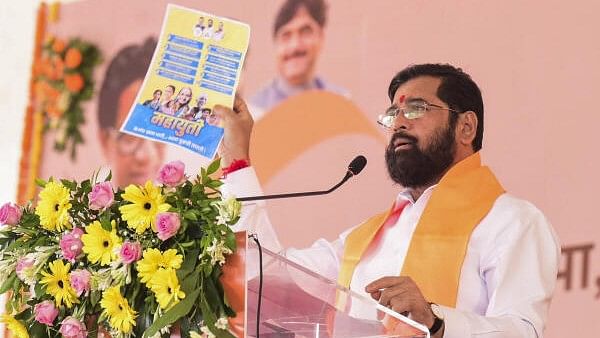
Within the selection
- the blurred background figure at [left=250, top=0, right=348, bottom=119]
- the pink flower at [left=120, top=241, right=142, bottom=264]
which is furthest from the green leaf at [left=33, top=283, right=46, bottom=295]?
the blurred background figure at [left=250, top=0, right=348, bottom=119]

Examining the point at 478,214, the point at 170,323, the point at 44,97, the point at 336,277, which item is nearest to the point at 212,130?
the point at 336,277

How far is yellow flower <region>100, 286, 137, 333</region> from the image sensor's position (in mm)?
1906

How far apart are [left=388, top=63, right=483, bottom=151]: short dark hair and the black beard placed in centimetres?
7

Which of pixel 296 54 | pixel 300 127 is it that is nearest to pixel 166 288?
pixel 300 127

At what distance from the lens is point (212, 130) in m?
3.24

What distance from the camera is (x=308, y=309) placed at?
198cm

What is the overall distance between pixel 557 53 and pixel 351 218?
1.04m

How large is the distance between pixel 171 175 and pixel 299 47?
235 centimetres

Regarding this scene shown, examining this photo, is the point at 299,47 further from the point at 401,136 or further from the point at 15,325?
the point at 15,325

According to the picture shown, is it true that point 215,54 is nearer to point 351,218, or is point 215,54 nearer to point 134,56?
point 351,218

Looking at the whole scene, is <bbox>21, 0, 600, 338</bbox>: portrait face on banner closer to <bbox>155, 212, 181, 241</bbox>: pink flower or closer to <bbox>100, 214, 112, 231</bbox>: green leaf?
<bbox>100, 214, 112, 231</bbox>: green leaf

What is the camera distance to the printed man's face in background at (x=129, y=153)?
4.81 m

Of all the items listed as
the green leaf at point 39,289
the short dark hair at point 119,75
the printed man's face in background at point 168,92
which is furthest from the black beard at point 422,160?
the short dark hair at point 119,75

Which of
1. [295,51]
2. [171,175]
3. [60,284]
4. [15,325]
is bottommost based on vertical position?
[15,325]
